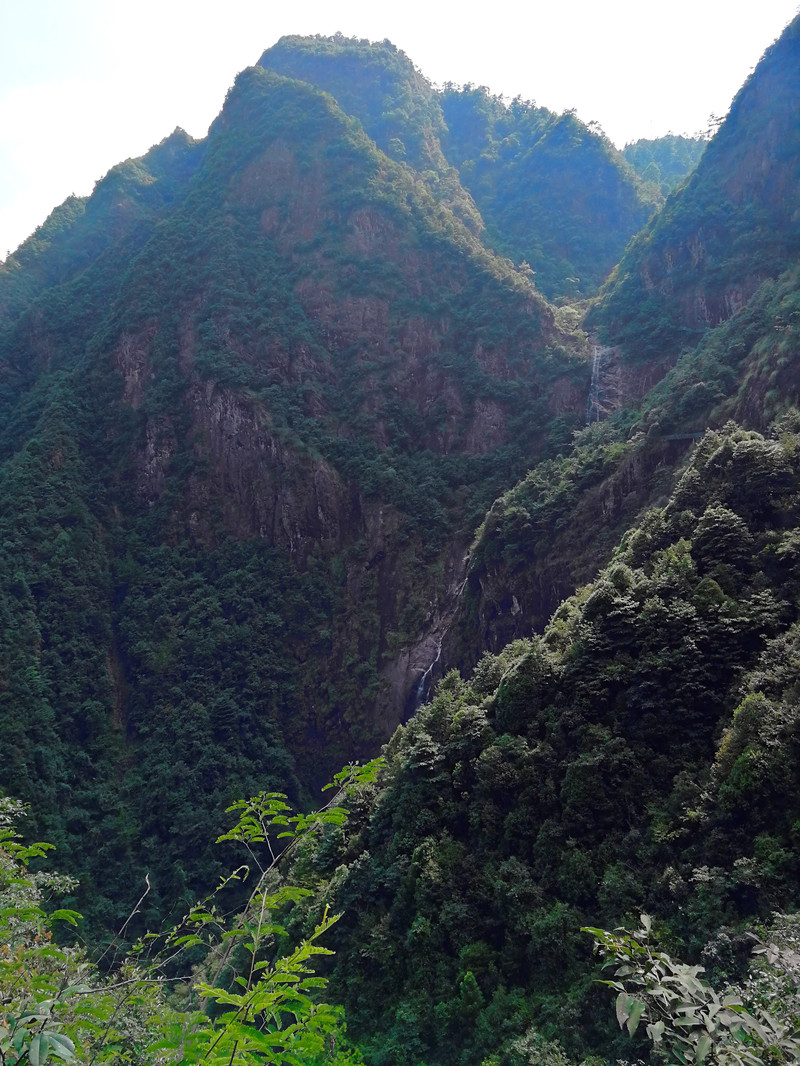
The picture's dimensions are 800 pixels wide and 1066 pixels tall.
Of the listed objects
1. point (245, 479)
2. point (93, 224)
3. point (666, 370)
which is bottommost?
point (245, 479)

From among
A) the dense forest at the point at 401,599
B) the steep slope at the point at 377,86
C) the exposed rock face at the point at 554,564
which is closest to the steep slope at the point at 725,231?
the dense forest at the point at 401,599

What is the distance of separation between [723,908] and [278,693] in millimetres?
27421

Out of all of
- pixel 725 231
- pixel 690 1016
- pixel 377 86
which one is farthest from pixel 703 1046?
pixel 377 86

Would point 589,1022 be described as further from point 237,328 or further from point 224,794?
point 237,328

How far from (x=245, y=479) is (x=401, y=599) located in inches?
471

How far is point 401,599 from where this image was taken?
36.1m

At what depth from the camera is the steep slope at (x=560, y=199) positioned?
58.5 metres

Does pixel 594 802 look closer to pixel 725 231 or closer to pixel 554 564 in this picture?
pixel 554 564

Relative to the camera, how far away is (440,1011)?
1199cm

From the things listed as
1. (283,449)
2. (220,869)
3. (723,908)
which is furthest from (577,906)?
(283,449)

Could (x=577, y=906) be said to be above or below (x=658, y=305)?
below

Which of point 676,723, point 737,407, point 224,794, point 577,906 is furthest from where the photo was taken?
point 224,794

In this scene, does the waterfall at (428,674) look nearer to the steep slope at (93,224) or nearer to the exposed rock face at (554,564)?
the exposed rock face at (554,564)

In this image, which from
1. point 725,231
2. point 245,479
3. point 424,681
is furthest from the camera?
point 245,479
